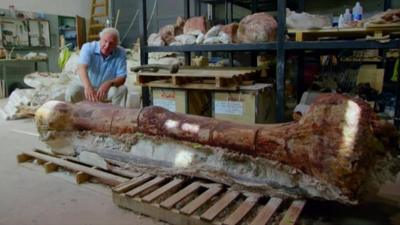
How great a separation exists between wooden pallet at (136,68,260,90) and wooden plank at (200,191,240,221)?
135 centimetres

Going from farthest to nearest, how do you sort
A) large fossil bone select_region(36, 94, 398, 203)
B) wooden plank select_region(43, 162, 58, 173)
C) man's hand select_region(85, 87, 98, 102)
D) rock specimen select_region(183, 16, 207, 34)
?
rock specimen select_region(183, 16, 207, 34) < man's hand select_region(85, 87, 98, 102) < wooden plank select_region(43, 162, 58, 173) < large fossil bone select_region(36, 94, 398, 203)

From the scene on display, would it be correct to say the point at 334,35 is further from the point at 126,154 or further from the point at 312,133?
the point at 126,154

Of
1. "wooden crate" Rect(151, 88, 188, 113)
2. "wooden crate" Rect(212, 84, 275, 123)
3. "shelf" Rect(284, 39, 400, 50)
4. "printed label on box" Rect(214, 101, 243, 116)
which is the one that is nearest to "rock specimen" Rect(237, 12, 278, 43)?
"shelf" Rect(284, 39, 400, 50)

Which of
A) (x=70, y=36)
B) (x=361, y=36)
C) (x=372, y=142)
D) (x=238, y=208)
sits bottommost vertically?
(x=238, y=208)

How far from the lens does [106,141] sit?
2229mm

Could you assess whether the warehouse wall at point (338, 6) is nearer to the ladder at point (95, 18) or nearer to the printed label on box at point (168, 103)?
the printed label on box at point (168, 103)

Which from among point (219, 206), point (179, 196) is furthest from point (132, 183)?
point (219, 206)

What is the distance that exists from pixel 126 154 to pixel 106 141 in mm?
181

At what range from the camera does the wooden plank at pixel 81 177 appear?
218 cm

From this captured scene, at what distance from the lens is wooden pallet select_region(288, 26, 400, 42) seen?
8.84ft

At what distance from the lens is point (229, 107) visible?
10.1ft

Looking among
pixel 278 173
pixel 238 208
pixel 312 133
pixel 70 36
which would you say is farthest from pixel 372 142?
pixel 70 36

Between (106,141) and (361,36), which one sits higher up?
(361,36)

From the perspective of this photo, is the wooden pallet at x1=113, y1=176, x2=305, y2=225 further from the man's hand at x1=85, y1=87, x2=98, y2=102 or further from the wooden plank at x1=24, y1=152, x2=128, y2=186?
the man's hand at x1=85, y1=87, x2=98, y2=102
